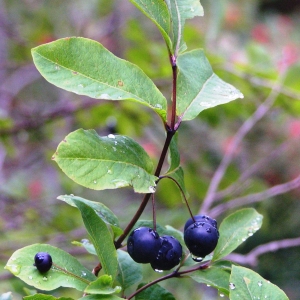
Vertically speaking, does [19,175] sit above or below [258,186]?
below

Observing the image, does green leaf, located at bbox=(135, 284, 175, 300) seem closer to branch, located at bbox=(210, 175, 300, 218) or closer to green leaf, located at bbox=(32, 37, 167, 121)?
green leaf, located at bbox=(32, 37, 167, 121)

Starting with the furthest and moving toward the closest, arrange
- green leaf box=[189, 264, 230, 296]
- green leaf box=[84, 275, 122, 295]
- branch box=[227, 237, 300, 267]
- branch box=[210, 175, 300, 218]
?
branch box=[210, 175, 300, 218], branch box=[227, 237, 300, 267], green leaf box=[189, 264, 230, 296], green leaf box=[84, 275, 122, 295]

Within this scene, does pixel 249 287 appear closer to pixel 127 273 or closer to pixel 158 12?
pixel 127 273

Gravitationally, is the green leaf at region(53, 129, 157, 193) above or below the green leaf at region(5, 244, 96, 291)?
above

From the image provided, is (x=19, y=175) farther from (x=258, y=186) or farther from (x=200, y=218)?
(x=200, y=218)

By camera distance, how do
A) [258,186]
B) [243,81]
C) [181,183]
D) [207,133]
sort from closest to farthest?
1. [181,183]
2. [243,81]
3. [258,186]
4. [207,133]

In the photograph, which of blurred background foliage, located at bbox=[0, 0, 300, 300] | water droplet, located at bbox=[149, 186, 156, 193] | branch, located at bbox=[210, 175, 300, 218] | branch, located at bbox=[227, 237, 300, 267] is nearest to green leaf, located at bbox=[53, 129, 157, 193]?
water droplet, located at bbox=[149, 186, 156, 193]

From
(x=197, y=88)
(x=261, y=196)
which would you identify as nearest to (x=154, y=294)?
(x=197, y=88)

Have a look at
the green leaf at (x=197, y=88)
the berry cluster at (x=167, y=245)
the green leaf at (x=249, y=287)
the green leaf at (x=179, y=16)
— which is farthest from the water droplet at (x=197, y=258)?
the green leaf at (x=179, y=16)

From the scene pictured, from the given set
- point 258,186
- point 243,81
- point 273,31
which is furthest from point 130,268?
point 273,31
